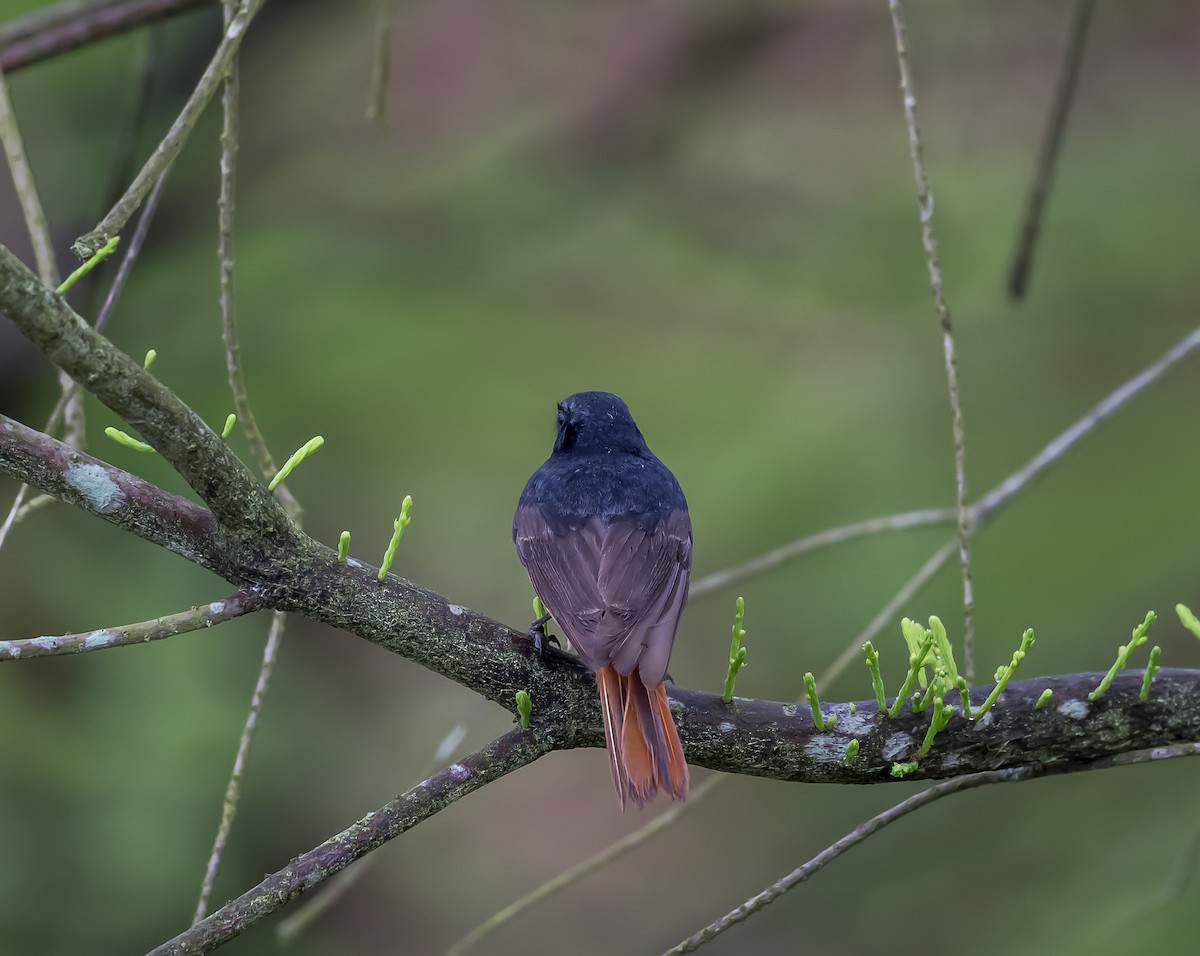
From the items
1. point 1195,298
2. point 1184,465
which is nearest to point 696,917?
point 1184,465

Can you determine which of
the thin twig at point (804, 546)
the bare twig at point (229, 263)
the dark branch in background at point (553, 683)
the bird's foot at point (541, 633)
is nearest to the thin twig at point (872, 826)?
the dark branch in background at point (553, 683)

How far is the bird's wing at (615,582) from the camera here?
2088 mm

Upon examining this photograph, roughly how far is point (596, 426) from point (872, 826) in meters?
1.41

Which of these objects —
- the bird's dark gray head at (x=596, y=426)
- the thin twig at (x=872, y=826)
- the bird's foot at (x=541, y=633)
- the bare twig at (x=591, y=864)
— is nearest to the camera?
the thin twig at (x=872, y=826)

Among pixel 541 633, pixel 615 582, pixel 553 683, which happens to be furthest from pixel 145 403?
pixel 615 582

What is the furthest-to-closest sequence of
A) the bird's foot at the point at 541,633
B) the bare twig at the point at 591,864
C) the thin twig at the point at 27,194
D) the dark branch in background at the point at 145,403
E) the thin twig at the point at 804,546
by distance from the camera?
the thin twig at the point at 804,546 < the bare twig at the point at 591,864 < the bird's foot at the point at 541,633 < the thin twig at the point at 27,194 < the dark branch in background at the point at 145,403

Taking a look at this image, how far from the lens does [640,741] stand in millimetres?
1959

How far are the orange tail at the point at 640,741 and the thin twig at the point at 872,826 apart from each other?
204 mm

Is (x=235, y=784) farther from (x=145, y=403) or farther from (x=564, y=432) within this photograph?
(x=564, y=432)

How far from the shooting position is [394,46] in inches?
263

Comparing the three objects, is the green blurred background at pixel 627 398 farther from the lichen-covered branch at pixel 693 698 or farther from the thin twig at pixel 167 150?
the thin twig at pixel 167 150

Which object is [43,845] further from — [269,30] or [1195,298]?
[1195,298]

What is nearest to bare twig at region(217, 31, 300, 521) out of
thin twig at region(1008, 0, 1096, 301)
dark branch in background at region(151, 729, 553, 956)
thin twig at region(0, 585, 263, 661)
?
thin twig at region(0, 585, 263, 661)

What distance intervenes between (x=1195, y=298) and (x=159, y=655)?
4.35m
